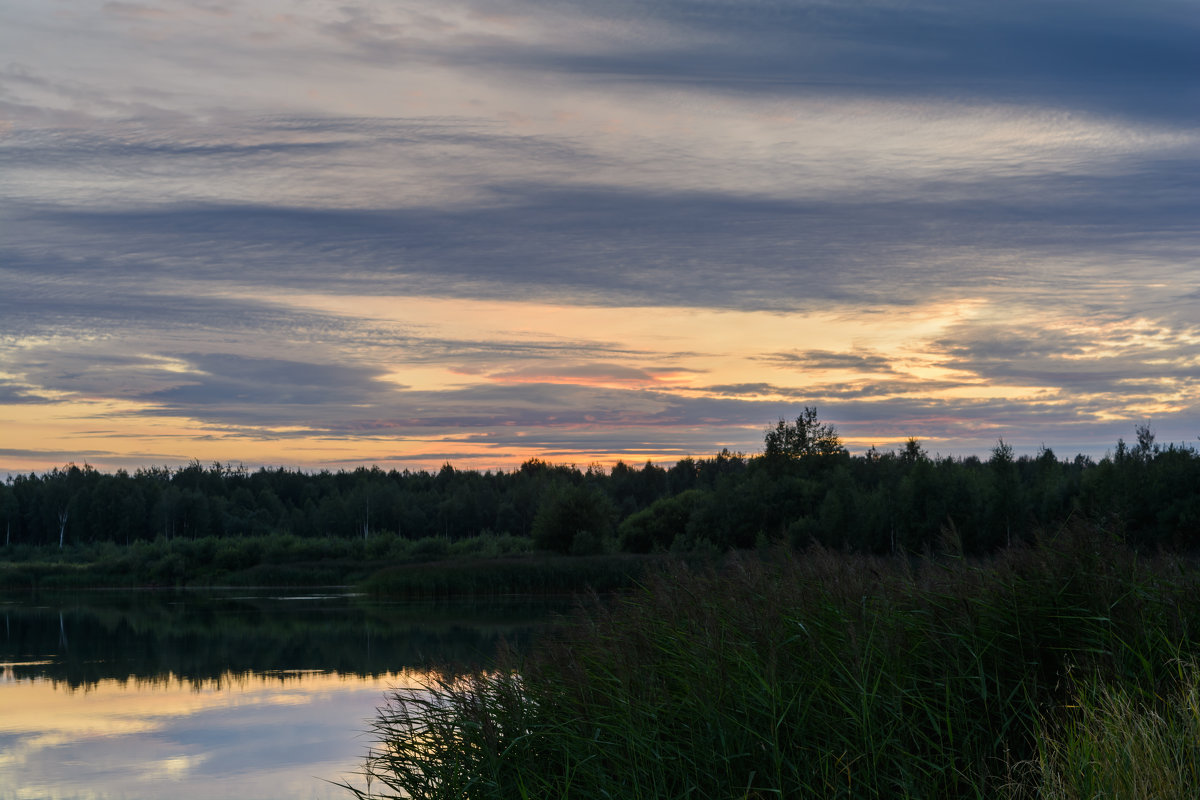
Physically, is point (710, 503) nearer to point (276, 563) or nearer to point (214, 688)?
point (276, 563)

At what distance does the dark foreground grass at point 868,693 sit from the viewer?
6145 millimetres

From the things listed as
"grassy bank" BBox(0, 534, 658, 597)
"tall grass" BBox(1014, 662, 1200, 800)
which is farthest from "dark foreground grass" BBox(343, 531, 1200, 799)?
"grassy bank" BBox(0, 534, 658, 597)

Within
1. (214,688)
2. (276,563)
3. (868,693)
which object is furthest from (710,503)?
(868,693)

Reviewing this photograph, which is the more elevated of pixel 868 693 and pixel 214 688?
pixel 868 693

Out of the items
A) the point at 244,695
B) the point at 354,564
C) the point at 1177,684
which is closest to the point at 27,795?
the point at 244,695

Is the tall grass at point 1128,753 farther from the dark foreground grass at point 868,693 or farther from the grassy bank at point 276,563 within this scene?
the grassy bank at point 276,563

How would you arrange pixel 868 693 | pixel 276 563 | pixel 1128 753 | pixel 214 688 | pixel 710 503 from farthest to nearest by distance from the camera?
pixel 276 563, pixel 710 503, pixel 214 688, pixel 868 693, pixel 1128 753

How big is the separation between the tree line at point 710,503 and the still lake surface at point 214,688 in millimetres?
7569

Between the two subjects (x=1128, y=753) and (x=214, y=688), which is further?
(x=214, y=688)

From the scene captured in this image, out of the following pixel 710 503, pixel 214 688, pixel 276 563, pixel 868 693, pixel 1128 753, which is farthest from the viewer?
pixel 276 563

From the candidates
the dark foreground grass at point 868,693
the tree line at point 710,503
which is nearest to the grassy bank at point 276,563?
the tree line at point 710,503

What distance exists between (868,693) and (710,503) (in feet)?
167

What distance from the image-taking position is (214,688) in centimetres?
2289

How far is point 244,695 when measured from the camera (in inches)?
859
